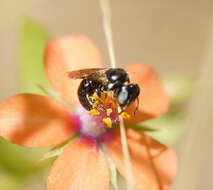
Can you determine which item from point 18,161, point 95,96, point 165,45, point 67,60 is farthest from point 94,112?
point 165,45

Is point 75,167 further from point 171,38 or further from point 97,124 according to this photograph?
point 171,38

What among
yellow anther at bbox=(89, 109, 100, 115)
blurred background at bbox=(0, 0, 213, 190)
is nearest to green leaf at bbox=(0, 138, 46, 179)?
blurred background at bbox=(0, 0, 213, 190)

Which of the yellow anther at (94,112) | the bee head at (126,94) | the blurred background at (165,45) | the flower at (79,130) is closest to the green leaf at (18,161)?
the blurred background at (165,45)

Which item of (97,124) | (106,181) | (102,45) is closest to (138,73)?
(97,124)

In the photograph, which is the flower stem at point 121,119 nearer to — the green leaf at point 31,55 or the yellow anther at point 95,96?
the yellow anther at point 95,96

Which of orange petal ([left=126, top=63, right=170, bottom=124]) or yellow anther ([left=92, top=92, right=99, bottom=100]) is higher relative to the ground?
yellow anther ([left=92, top=92, right=99, bottom=100])

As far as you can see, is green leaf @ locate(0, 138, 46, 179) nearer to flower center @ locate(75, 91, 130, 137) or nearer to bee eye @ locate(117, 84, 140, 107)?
flower center @ locate(75, 91, 130, 137)

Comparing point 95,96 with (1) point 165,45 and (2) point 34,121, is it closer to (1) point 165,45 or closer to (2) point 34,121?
(2) point 34,121
